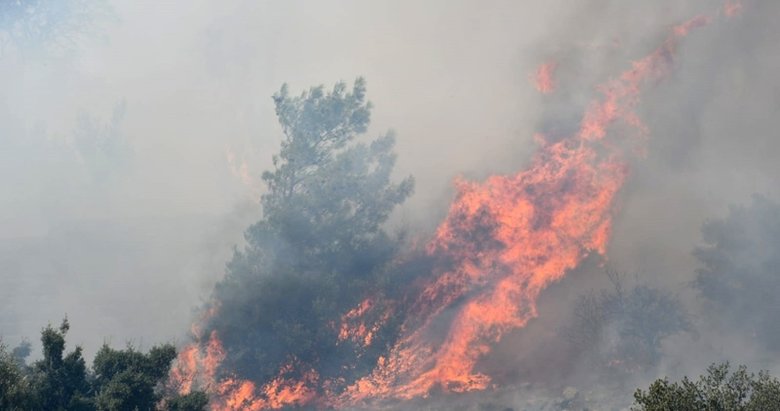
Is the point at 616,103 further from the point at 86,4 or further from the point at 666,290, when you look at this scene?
the point at 86,4

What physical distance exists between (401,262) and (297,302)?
758cm

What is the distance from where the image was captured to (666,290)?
46500 mm

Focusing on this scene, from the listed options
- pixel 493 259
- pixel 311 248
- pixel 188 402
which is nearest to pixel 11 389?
pixel 188 402

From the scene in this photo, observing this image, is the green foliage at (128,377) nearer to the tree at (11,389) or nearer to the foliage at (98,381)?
the foliage at (98,381)

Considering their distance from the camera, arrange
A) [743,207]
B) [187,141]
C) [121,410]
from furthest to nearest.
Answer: [187,141]
[743,207]
[121,410]

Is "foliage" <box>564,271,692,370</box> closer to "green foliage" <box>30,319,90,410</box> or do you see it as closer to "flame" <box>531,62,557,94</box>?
"flame" <box>531,62,557,94</box>

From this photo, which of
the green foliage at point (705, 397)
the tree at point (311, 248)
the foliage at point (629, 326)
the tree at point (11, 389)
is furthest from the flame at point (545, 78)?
the tree at point (11, 389)

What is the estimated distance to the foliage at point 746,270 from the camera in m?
44.1

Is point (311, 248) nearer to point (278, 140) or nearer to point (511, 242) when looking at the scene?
point (511, 242)

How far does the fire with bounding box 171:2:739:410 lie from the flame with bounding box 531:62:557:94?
16.3ft

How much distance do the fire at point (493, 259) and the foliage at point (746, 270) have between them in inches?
300

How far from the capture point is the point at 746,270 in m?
44.9

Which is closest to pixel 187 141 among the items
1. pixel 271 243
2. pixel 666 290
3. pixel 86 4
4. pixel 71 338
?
pixel 86 4

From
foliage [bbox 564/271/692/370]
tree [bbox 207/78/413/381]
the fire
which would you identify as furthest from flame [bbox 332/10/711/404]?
tree [bbox 207/78/413/381]
